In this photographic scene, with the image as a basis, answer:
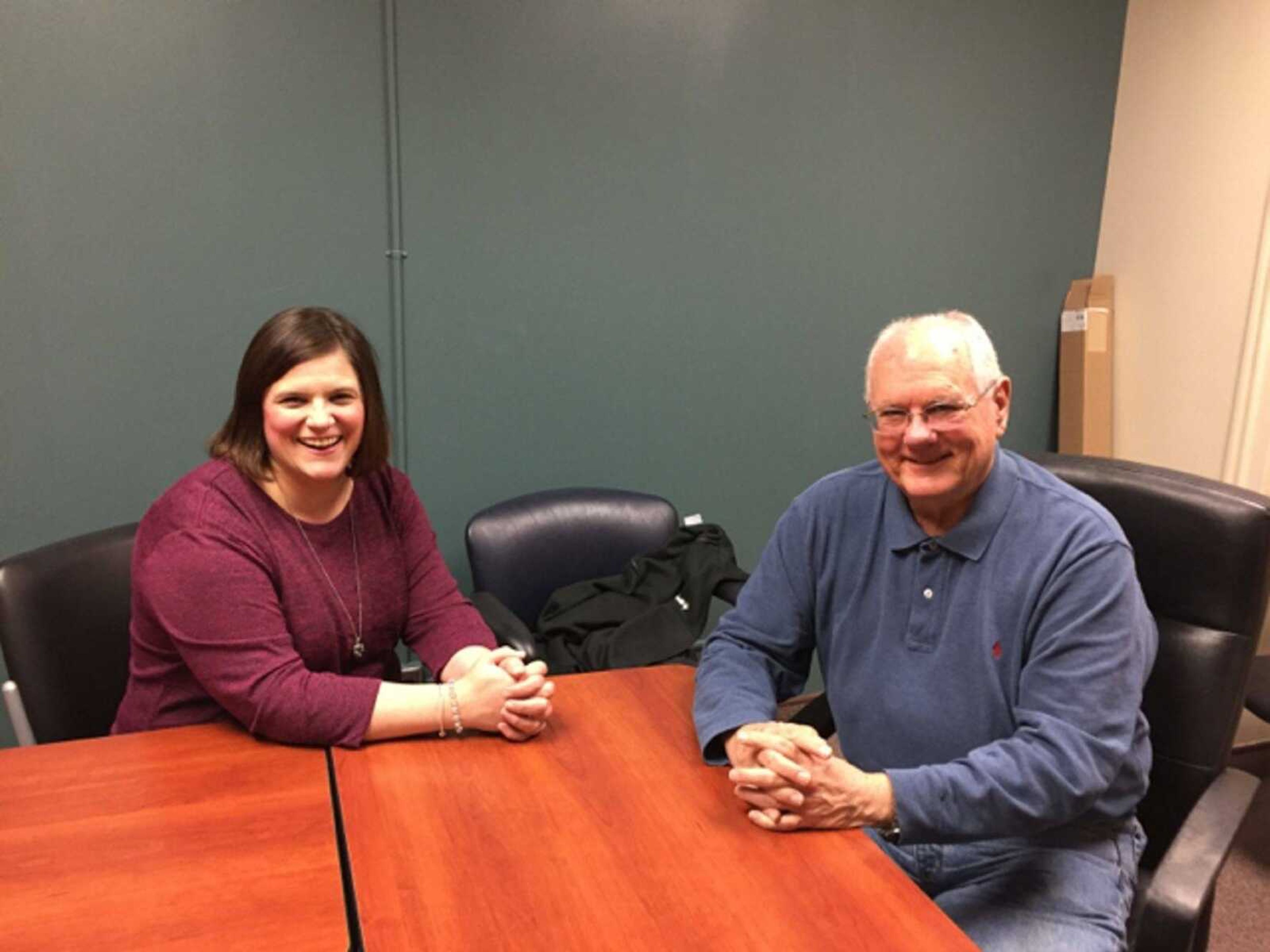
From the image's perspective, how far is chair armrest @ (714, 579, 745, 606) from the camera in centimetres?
256

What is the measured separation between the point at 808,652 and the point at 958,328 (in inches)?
24.2

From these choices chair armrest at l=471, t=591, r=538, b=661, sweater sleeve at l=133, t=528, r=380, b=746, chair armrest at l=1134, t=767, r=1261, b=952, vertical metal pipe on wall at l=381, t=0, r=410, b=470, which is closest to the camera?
chair armrest at l=1134, t=767, r=1261, b=952

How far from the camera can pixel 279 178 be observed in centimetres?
247

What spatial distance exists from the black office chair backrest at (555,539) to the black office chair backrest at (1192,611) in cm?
137

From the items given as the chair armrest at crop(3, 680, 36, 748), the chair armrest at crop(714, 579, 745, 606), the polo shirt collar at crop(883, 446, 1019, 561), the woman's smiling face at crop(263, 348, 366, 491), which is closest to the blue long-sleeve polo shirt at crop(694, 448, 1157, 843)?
the polo shirt collar at crop(883, 446, 1019, 561)

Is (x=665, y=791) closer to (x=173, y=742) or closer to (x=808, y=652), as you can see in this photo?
(x=808, y=652)

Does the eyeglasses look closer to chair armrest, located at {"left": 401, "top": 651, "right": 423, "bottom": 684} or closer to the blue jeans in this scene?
the blue jeans

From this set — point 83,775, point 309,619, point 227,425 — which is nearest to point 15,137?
point 227,425

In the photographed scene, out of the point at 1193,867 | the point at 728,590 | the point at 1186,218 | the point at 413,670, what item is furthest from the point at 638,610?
the point at 1186,218

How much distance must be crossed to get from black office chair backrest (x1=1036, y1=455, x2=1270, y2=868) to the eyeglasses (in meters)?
0.37

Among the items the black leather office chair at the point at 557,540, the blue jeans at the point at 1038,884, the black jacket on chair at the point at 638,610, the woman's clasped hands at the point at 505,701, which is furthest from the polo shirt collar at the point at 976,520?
the black leather office chair at the point at 557,540

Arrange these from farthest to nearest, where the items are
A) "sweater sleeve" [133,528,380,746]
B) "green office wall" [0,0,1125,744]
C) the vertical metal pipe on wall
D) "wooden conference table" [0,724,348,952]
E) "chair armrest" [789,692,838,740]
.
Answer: the vertical metal pipe on wall
"green office wall" [0,0,1125,744]
"chair armrest" [789,692,838,740]
"sweater sleeve" [133,528,380,746]
"wooden conference table" [0,724,348,952]

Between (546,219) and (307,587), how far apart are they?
1.55 meters

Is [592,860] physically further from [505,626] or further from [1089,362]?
[1089,362]
